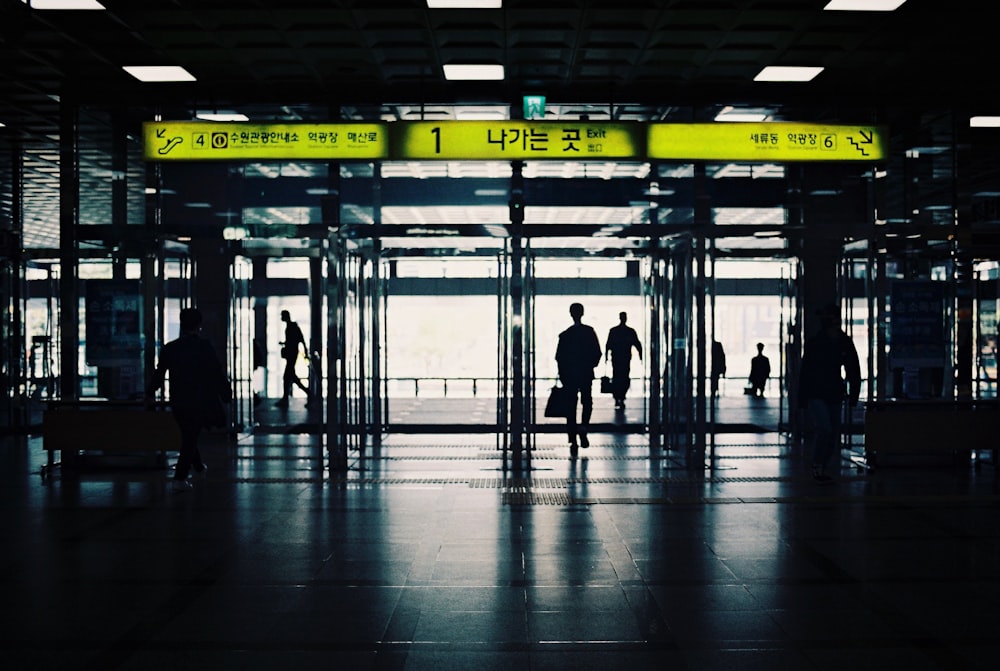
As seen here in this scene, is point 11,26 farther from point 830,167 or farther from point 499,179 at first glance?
point 830,167

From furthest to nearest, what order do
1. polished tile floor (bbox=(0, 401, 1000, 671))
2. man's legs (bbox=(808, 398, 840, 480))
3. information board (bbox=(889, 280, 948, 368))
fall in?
information board (bbox=(889, 280, 948, 368))
man's legs (bbox=(808, 398, 840, 480))
polished tile floor (bbox=(0, 401, 1000, 671))

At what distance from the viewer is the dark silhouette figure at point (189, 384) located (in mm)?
9242

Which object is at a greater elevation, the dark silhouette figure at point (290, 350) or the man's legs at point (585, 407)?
the dark silhouette figure at point (290, 350)

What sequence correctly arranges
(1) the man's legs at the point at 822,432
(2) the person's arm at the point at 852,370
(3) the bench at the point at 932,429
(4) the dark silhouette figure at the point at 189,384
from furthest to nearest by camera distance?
1. (3) the bench at the point at 932,429
2. (2) the person's arm at the point at 852,370
3. (1) the man's legs at the point at 822,432
4. (4) the dark silhouette figure at the point at 189,384

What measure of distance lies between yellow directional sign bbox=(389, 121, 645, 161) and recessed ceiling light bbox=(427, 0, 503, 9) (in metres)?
2.20

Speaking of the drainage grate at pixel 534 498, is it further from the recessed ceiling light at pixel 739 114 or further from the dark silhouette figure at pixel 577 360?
the recessed ceiling light at pixel 739 114

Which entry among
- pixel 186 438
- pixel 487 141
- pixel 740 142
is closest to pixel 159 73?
pixel 487 141

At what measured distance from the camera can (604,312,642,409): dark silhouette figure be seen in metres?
14.1

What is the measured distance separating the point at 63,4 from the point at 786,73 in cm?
664

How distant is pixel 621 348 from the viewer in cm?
1423

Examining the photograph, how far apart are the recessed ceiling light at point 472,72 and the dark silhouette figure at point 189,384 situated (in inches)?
136

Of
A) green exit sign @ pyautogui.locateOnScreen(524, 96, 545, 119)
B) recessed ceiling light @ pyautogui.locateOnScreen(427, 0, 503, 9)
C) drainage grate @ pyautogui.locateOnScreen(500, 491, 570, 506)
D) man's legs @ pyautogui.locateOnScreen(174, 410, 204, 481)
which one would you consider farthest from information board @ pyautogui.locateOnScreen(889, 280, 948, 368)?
man's legs @ pyautogui.locateOnScreen(174, 410, 204, 481)

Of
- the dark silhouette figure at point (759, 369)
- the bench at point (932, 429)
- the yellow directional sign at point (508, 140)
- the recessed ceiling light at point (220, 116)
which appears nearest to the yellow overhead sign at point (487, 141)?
the yellow directional sign at point (508, 140)

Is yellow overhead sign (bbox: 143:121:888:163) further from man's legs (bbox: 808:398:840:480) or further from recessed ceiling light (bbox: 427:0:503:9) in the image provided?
man's legs (bbox: 808:398:840:480)
